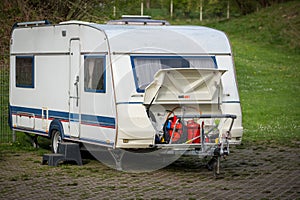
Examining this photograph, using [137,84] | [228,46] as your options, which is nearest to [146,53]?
[137,84]

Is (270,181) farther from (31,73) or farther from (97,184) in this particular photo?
(31,73)

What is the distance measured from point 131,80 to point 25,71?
455 cm

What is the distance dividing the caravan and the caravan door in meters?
0.02

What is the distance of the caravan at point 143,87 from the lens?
12.9m

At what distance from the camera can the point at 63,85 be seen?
49.4 feet

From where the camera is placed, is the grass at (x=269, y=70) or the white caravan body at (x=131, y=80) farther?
the grass at (x=269, y=70)

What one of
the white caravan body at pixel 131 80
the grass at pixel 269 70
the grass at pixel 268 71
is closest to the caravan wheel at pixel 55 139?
the white caravan body at pixel 131 80

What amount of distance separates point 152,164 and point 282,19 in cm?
3169

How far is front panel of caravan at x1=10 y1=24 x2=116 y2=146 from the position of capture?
13.5 meters

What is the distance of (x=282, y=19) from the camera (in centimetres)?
4466

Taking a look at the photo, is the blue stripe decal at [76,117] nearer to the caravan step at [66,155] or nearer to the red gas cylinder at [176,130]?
the caravan step at [66,155]

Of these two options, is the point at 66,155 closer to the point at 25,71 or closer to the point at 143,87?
the point at 143,87

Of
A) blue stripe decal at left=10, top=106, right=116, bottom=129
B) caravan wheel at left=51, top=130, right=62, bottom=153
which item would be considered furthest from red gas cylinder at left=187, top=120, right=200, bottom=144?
caravan wheel at left=51, top=130, right=62, bottom=153

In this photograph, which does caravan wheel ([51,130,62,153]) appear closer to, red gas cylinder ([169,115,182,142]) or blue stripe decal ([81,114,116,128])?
blue stripe decal ([81,114,116,128])
